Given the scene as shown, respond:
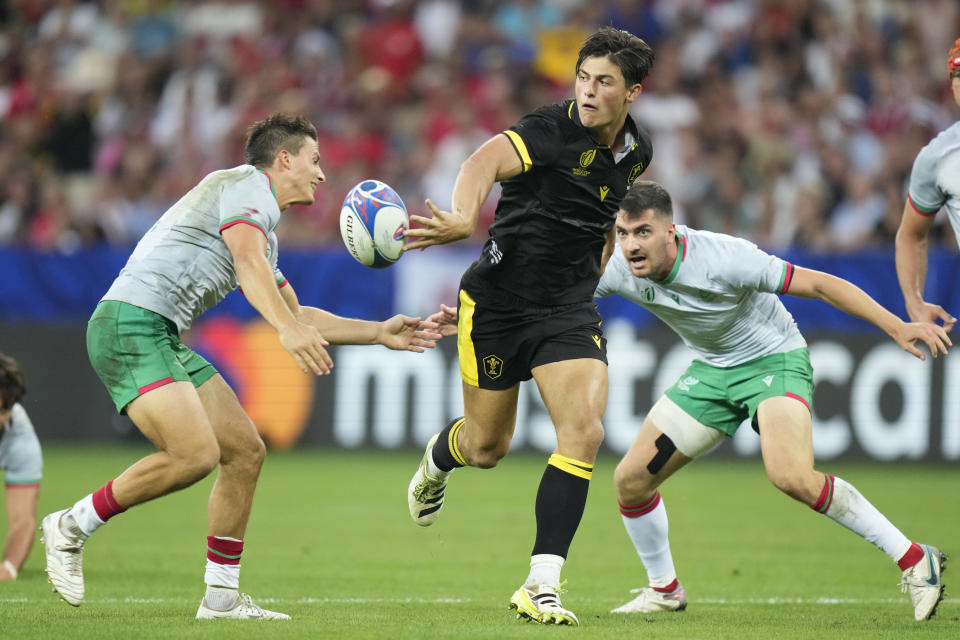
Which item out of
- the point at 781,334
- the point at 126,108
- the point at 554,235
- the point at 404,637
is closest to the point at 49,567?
the point at 404,637

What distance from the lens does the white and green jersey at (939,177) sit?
6.70 meters

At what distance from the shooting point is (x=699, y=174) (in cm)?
1593

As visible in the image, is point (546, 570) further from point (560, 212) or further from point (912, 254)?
point (912, 254)

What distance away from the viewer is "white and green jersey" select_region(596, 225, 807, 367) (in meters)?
6.96

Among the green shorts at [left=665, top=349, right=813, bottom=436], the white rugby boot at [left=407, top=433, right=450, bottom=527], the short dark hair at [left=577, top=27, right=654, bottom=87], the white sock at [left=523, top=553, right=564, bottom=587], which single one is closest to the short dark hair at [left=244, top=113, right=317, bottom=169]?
the short dark hair at [left=577, top=27, right=654, bottom=87]

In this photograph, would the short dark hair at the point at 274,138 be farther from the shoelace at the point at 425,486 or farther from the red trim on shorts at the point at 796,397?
the red trim on shorts at the point at 796,397

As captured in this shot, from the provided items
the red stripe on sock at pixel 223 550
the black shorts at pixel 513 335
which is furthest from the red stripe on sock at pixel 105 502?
the black shorts at pixel 513 335

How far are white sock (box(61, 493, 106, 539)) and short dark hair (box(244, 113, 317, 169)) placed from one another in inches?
71.5

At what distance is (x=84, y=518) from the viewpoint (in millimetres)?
6203

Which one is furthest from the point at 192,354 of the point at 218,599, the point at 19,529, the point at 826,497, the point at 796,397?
the point at 826,497

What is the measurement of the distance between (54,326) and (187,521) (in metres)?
5.43

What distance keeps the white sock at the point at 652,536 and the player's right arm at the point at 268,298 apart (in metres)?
2.16

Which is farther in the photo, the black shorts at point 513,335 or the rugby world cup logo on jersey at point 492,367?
the rugby world cup logo on jersey at point 492,367

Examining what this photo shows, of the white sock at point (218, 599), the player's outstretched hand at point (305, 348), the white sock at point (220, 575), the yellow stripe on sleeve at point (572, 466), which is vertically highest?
the player's outstretched hand at point (305, 348)
